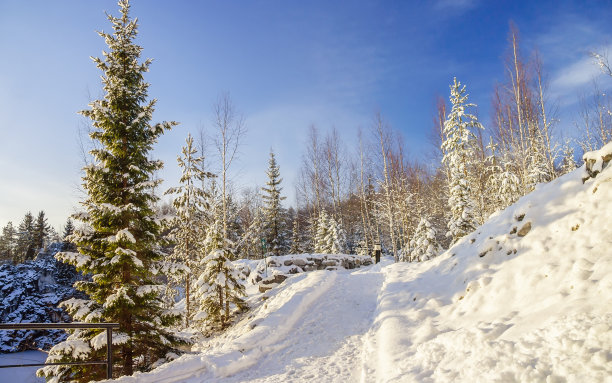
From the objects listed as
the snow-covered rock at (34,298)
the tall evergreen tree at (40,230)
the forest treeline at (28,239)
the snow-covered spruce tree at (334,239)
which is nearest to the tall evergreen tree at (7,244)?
the forest treeline at (28,239)

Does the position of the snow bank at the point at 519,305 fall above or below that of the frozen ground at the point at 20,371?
above

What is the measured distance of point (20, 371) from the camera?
17250mm

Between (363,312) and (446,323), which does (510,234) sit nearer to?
(446,323)

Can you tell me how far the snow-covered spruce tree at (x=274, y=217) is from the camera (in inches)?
1204

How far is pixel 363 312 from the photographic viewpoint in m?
8.74

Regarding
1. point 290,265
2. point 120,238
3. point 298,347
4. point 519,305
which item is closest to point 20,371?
point 290,265

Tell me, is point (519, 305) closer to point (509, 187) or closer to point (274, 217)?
point (509, 187)

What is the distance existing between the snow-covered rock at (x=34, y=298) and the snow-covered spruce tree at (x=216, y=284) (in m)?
14.1

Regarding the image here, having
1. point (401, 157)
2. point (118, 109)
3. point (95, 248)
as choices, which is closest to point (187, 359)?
point (95, 248)

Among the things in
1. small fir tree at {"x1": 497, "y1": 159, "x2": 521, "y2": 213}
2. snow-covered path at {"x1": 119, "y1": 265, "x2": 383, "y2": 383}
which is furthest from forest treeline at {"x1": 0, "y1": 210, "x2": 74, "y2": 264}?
small fir tree at {"x1": 497, "y1": 159, "x2": 521, "y2": 213}

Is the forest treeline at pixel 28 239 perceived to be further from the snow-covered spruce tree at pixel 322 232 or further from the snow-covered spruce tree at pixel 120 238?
the snow-covered spruce tree at pixel 120 238

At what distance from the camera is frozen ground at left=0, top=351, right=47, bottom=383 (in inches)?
625

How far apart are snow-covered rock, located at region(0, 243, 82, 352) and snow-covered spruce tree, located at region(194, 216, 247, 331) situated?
556 inches

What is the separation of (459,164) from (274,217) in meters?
18.4
